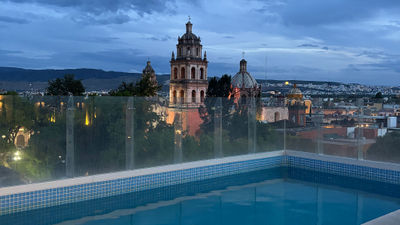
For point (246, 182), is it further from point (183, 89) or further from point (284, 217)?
point (183, 89)

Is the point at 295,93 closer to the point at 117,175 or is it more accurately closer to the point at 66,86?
the point at 66,86

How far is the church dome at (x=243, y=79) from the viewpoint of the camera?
51.4 meters

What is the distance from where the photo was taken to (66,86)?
23891mm

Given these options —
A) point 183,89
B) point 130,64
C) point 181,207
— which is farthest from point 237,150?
point 130,64

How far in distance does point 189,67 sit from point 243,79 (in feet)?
55.7

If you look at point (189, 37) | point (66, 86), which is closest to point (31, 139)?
point (66, 86)

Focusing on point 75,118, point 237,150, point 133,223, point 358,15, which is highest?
point 358,15

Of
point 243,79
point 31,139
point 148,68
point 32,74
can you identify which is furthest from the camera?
point 243,79

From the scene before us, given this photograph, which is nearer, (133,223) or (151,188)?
(133,223)

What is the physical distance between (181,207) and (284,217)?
4.67 feet

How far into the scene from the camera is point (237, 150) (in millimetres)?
8367

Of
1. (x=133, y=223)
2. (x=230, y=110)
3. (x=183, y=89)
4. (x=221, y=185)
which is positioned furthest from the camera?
(x=183, y=89)

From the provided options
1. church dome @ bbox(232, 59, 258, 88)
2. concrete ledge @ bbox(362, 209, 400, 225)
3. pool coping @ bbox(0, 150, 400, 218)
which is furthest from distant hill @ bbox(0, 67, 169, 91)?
concrete ledge @ bbox(362, 209, 400, 225)

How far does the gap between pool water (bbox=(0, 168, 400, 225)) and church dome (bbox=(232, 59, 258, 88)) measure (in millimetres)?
43751
